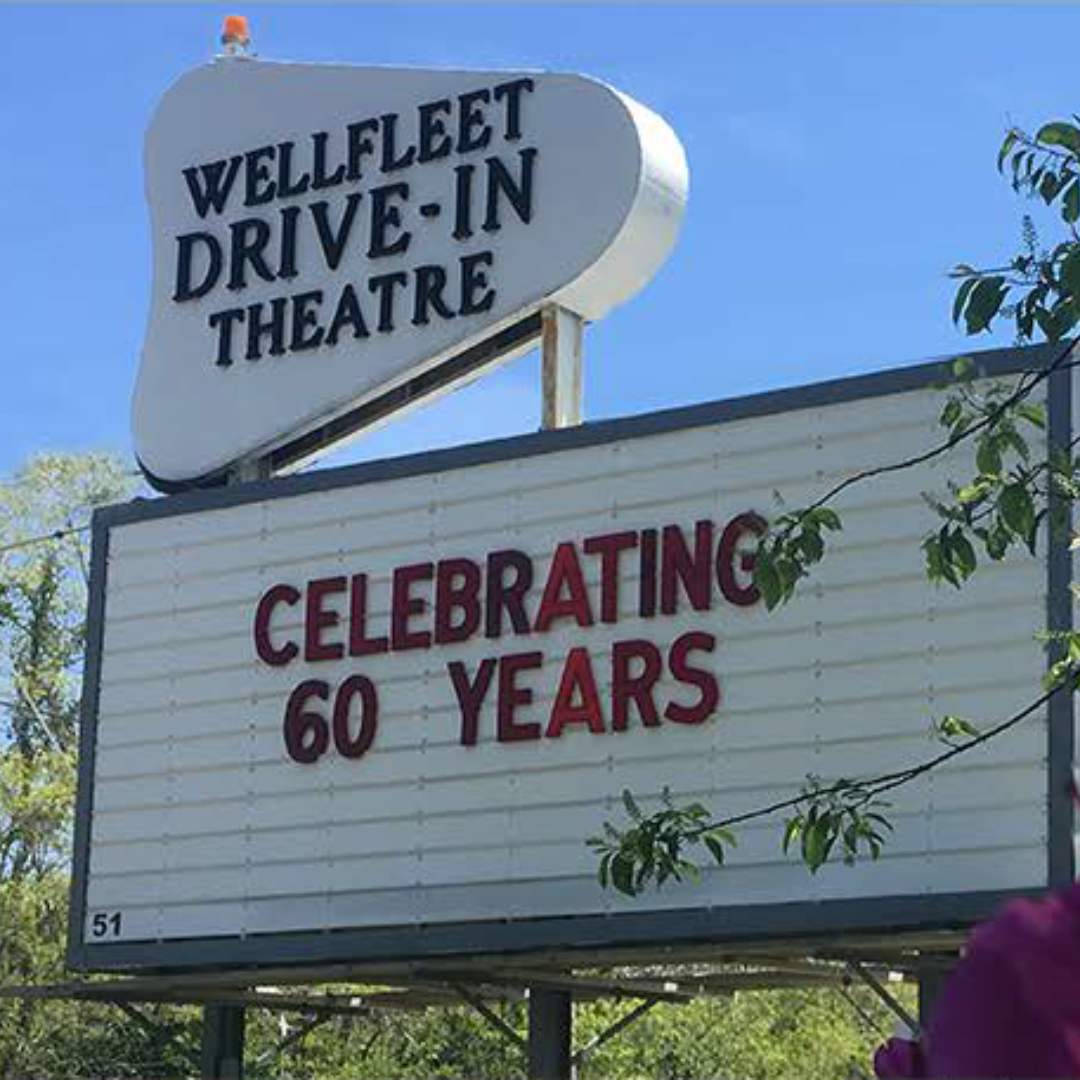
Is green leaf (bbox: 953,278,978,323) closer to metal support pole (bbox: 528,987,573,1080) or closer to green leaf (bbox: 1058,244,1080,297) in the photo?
green leaf (bbox: 1058,244,1080,297)

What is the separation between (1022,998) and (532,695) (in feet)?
41.1

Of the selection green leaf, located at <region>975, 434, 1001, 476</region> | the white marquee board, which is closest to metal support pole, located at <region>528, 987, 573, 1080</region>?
the white marquee board

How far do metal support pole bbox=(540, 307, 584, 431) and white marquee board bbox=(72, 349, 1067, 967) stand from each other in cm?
40

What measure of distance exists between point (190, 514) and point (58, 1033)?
18.2 meters

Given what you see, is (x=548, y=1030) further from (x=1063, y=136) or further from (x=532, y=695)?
(x=1063, y=136)

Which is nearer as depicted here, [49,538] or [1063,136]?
[1063,136]

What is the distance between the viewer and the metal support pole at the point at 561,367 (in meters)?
14.1

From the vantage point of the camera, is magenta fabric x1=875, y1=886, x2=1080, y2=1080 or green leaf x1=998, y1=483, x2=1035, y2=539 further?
green leaf x1=998, y1=483, x2=1035, y2=539

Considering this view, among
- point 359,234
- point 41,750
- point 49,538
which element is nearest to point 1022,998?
point 359,234

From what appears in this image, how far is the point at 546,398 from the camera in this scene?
46.4 ft

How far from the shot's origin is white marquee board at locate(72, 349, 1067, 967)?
39.3 ft

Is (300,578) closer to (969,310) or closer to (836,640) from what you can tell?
(836,640)

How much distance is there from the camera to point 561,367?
14.2m

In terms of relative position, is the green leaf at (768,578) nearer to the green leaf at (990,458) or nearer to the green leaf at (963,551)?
the green leaf at (963,551)
